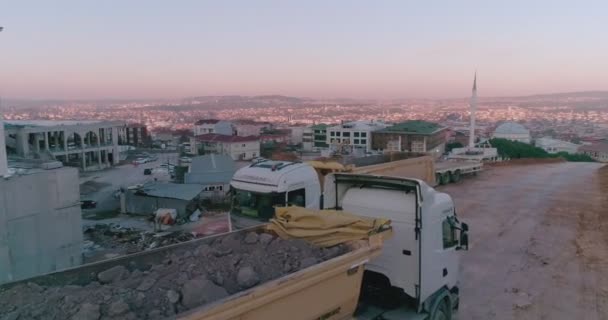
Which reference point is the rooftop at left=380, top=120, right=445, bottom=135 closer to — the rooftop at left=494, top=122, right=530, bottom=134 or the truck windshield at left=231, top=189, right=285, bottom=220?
the rooftop at left=494, top=122, right=530, bottom=134

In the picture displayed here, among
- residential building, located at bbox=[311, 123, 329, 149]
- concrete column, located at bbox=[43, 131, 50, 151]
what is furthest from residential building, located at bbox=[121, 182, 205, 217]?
residential building, located at bbox=[311, 123, 329, 149]

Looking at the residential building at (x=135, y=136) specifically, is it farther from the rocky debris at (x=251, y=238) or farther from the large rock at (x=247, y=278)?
the large rock at (x=247, y=278)

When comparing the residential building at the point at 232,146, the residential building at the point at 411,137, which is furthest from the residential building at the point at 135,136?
the residential building at the point at 411,137

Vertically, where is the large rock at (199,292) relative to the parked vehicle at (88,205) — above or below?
above

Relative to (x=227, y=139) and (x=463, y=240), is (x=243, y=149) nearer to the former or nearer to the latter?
(x=227, y=139)

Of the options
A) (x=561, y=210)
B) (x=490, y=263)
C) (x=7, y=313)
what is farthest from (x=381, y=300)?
(x=561, y=210)

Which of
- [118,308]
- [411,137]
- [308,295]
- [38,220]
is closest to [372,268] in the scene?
[308,295]

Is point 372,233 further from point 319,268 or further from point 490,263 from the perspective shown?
point 490,263
